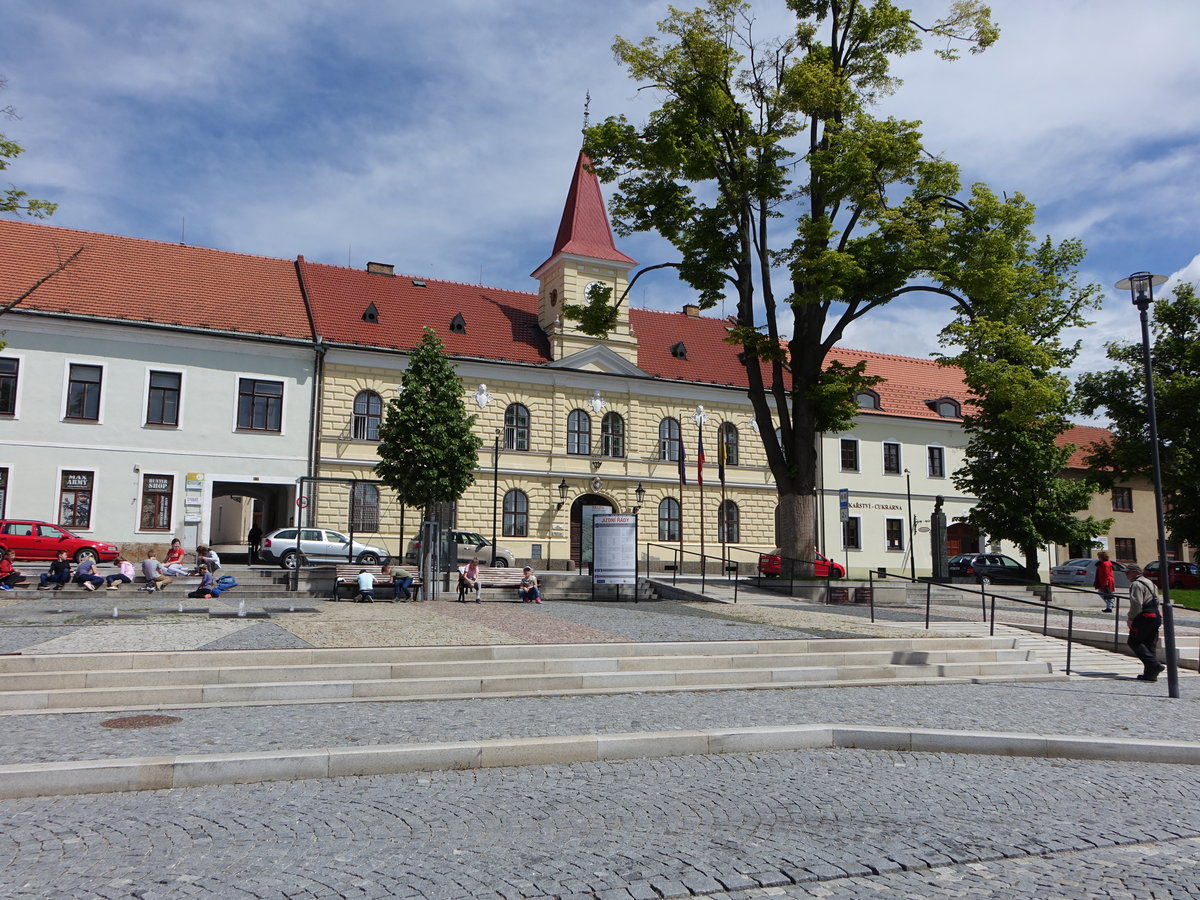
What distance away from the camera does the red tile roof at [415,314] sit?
35281 millimetres

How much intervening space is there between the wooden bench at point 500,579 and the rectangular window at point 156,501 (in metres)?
12.9

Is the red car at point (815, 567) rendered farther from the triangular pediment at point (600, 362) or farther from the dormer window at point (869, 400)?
the dormer window at point (869, 400)

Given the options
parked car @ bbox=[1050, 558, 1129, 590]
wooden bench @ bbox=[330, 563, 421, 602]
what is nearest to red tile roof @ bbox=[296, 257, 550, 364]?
wooden bench @ bbox=[330, 563, 421, 602]

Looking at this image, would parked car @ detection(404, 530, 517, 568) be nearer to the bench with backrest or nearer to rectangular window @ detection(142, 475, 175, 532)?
the bench with backrest

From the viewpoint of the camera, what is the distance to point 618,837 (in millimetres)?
5766

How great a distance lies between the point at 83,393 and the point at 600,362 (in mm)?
19359

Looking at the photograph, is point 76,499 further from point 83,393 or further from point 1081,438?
point 1081,438

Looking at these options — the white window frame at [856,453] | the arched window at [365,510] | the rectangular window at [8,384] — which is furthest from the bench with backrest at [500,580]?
the white window frame at [856,453]

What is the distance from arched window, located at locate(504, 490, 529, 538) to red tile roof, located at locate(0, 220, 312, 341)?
Result: 10.1 metres

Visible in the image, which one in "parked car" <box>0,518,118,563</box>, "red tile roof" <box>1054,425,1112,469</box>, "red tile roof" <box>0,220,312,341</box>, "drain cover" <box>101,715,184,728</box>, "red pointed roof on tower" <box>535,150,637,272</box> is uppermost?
"red pointed roof on tower" <box>535,150,637,272</box>

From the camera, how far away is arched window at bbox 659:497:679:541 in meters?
39.0

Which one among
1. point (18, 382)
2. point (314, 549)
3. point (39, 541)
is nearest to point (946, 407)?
point (314, 549)

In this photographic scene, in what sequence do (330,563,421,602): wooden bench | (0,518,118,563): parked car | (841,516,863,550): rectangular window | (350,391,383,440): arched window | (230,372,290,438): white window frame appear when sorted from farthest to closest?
(841,516,863,550): rectangular window, (350,391,383,440): arched window, (230,372,290,438): white window frame, (0,518,118,563): parked car, (330,563,421,602): wooden bench

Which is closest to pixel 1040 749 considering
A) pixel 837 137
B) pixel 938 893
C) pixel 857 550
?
pixel 938 893
